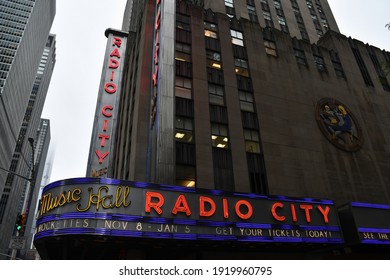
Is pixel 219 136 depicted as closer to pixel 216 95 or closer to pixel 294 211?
pixel 216 95

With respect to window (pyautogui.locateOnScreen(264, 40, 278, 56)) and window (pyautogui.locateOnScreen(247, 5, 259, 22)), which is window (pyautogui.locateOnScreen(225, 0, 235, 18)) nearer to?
window (pyautogui.locateOnScreen(247, 5, 259, 22))

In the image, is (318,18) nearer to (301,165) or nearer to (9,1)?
(301,165)

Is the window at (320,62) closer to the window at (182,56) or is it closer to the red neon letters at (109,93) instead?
the window at (182,56)

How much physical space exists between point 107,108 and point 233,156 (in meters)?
27.3

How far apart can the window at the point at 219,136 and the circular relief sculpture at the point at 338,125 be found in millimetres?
12239

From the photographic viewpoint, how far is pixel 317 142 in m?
32.6

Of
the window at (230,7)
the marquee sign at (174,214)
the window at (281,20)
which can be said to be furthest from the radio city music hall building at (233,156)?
the window at (281,20)

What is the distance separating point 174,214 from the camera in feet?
63.7

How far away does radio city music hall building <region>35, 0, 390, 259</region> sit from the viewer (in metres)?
18.9

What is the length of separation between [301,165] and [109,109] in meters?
31.0

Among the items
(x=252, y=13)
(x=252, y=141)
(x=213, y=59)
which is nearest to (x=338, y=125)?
(x=252, y=141)

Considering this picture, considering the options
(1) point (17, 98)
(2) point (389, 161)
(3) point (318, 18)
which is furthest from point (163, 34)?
(1) point (17, 98)

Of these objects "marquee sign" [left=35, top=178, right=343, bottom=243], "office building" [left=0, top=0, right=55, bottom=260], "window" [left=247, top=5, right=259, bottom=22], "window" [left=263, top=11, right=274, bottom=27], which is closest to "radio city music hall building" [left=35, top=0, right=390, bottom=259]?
"marquee sign" [left=35, top=178, right=343, bottom=243]

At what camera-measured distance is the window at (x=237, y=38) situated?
36.1m
